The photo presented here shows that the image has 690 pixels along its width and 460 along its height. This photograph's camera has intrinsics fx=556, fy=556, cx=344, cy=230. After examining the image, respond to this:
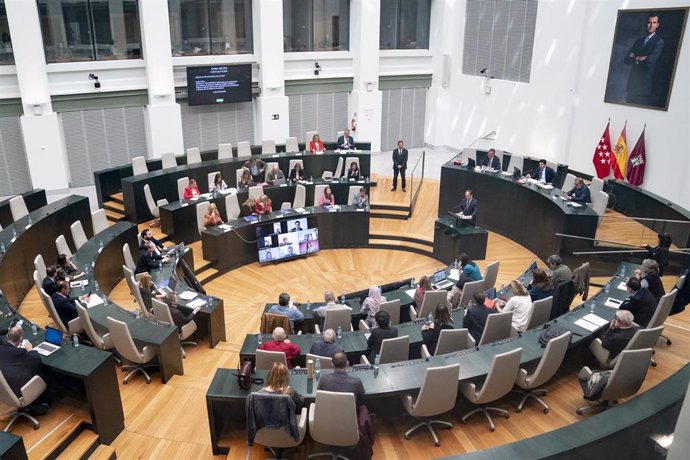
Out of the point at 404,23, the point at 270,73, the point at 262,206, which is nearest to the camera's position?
the point at 262,206

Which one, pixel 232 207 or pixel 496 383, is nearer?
pixel 496 383

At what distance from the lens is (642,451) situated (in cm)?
467

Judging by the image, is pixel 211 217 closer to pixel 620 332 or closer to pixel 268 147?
pixel 268 147

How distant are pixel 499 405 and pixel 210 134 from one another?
14474 mm

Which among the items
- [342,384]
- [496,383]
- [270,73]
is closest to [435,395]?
[496,383]

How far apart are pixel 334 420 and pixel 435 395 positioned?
1127 mm

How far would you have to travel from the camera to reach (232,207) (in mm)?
12906

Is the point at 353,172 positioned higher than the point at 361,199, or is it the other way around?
the point at 353,172

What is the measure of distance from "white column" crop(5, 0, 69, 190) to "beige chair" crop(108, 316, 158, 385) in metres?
10.0

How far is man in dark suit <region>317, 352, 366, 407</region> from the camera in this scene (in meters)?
5.38

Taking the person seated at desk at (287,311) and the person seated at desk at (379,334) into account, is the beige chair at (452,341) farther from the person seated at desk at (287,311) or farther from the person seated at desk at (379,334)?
the person seated at desk at (287,311)

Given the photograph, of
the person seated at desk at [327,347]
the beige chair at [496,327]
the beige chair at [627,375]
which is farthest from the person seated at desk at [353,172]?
the beige chair at [627,375]

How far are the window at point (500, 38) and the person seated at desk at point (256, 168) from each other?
28.9ft

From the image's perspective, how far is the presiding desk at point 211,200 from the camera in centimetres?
1242
